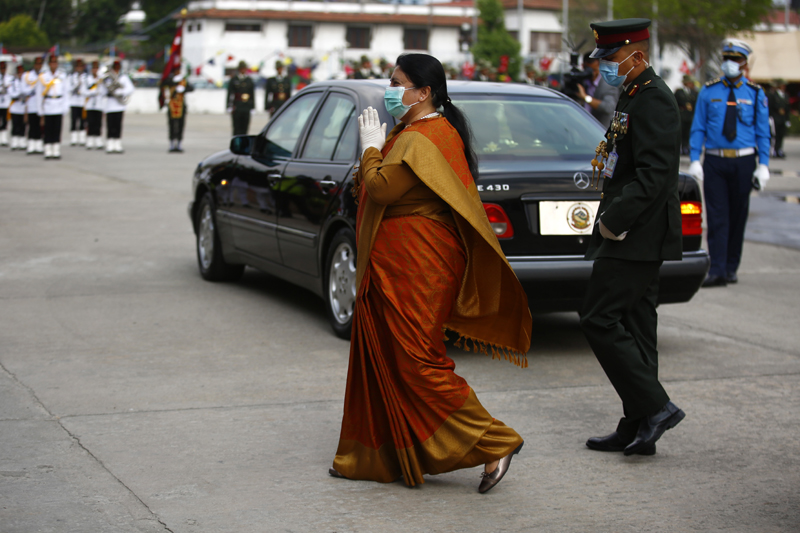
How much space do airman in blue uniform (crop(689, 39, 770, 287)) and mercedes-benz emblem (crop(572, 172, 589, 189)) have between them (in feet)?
9.55

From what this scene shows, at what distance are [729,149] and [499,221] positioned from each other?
3.54m

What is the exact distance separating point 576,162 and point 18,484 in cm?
356

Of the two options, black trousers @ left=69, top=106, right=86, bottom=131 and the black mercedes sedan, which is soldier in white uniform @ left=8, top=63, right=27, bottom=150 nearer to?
black trousers @ left=69, top=106, right=86, bottom=131

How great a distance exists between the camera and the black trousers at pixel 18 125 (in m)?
23.5

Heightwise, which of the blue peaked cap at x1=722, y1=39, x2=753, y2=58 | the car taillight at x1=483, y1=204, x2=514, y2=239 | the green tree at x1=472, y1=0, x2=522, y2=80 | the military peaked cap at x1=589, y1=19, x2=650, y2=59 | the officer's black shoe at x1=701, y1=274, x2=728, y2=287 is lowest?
the officer's black shoe at x1=701, y1=274, x2=728, y2=287

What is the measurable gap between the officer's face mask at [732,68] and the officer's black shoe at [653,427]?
4.62 meters

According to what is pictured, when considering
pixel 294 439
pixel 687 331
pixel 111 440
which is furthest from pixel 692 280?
pixel 111 440

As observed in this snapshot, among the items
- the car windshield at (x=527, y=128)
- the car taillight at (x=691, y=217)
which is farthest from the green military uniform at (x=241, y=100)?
the car taillight at (x=691, y=217)

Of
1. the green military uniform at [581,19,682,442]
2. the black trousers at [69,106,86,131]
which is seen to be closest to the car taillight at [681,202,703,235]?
the green military uniform at [581,19,682,442]

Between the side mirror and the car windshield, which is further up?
the car windshield

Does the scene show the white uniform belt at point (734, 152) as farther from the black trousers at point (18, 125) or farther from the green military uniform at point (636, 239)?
the black trousers at point (18, 125)

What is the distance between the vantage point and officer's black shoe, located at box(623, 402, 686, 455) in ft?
13.5

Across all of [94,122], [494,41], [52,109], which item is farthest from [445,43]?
[52,109]

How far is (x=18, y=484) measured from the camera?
3703 mm
